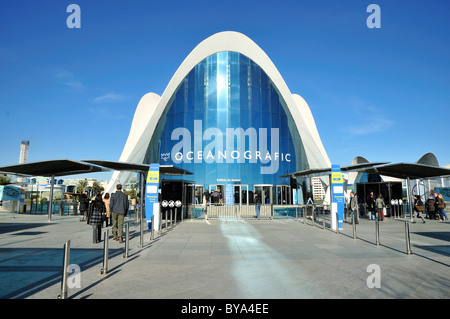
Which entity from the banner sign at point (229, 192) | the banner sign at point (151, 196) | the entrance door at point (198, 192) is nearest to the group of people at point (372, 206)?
the banner sign at point (151, 196)

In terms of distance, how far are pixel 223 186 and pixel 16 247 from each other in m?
24.5

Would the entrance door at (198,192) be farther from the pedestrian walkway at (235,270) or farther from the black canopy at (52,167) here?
the pedestrian walkway at (235,270)

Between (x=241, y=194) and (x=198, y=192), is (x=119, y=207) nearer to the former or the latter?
(x=241, y=194)

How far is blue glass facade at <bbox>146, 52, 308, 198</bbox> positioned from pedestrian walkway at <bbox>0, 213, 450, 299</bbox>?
77.0 feet

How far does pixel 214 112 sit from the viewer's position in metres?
34.1

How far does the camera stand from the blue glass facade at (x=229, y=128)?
3316 cm

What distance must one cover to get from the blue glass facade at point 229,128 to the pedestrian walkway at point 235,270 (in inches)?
925

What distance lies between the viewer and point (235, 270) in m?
6.03

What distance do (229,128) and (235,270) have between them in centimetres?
2812

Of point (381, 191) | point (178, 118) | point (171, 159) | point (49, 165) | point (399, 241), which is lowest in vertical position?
point (399, 241)

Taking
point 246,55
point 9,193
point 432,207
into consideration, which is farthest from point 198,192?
point 432,207
